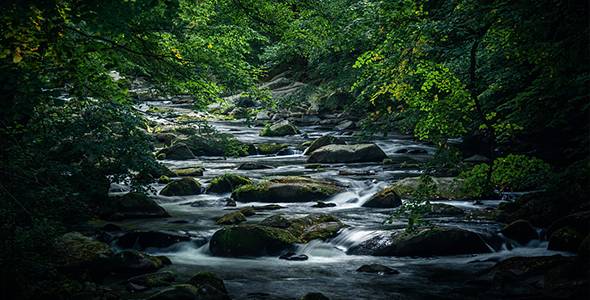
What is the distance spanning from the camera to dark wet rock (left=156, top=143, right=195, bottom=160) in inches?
872

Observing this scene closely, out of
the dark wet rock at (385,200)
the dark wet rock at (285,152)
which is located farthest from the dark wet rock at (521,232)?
the dark wet rock at (285,152)

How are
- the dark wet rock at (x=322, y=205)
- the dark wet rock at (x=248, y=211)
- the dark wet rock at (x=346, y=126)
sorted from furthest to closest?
the dark wet rock at (x=346, y=126) < the dark wet rock at (x=322, y=205) < the dark wet rock at (x=248, y=211)

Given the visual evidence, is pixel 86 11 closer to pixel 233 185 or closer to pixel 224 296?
pixel 224 296

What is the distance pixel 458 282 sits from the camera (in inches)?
323

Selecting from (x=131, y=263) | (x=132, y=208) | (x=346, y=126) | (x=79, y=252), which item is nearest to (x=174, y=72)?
(x=131, y=263)

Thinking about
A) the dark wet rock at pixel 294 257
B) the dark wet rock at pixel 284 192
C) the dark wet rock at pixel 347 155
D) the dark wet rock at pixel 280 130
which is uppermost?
the dark wet rock at pixel 280 130

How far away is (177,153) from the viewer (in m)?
22.2

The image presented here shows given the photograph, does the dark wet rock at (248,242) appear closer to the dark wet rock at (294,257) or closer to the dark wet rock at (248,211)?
the dark wet rock at (294,257)

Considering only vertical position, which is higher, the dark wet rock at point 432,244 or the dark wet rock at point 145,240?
the dark wet rock at point 145,240

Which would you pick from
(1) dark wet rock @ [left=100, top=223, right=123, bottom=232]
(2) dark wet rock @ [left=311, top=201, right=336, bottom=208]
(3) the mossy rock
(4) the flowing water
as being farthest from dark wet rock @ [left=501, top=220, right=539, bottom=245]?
(3) the mossy rock

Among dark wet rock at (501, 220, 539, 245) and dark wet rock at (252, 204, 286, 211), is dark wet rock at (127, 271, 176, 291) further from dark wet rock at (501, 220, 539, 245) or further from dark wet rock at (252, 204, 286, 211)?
dark wet rock at (501, 220, 539, 245)

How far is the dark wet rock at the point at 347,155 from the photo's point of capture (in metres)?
20.1

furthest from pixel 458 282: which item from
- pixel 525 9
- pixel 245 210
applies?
pixel 245 210

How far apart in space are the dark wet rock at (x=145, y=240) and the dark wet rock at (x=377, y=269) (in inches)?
146
